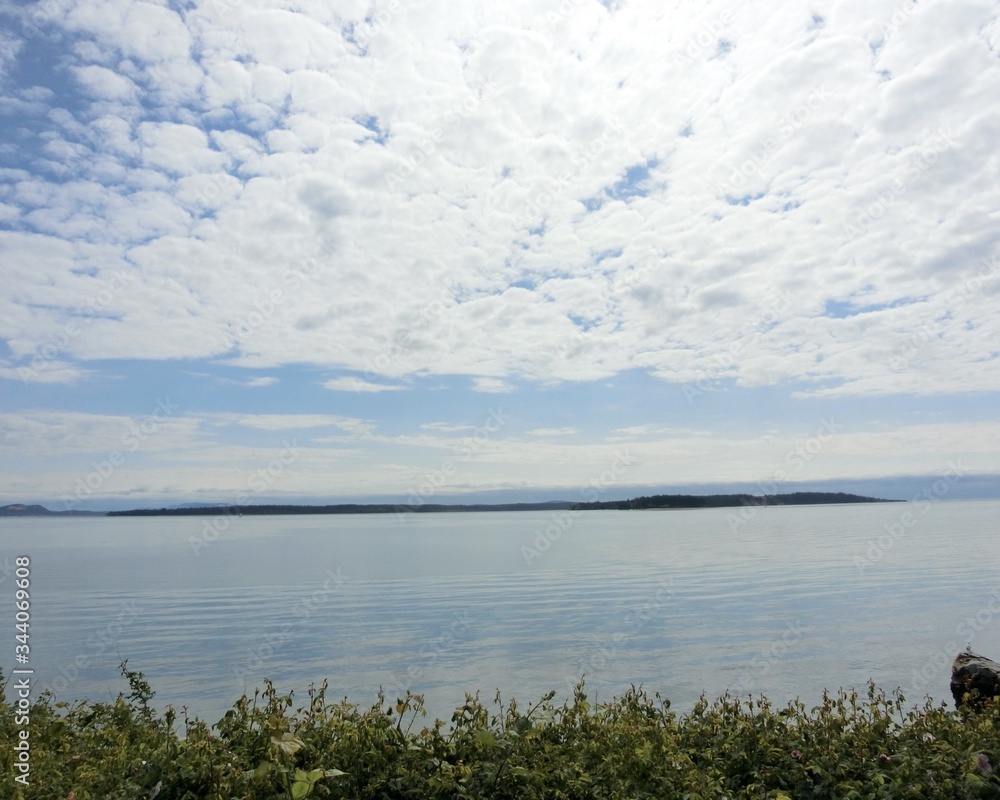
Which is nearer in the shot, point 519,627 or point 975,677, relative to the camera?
point 975,677

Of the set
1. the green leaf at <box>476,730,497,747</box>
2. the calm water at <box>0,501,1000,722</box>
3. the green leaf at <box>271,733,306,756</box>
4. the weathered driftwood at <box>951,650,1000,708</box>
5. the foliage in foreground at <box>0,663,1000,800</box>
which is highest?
the green leaf at <box>271,733,306,756</box>

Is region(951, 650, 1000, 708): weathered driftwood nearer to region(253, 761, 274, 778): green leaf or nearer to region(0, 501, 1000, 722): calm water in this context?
region(0, 501, 1000, 722): calm water

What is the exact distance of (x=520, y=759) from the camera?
626 centimetres

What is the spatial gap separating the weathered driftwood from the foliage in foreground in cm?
451

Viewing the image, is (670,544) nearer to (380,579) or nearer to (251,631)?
(380,579)

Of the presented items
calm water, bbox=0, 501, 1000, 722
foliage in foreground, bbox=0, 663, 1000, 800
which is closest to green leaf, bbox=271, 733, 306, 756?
foliage in foreground, bbox=0, 663, 1000, 800

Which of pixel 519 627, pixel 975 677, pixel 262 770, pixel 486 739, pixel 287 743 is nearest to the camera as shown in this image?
pixel 262 770

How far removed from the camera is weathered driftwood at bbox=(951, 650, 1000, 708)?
11356 millimetres

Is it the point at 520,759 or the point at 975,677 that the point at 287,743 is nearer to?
the point at 520,759

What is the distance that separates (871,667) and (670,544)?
191 ft

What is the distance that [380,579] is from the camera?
1791 inches

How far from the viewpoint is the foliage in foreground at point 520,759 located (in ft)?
19.1

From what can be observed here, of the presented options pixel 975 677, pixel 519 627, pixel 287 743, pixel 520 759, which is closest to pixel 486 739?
pixel 520 759

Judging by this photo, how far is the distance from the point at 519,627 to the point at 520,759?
66.8 feet
